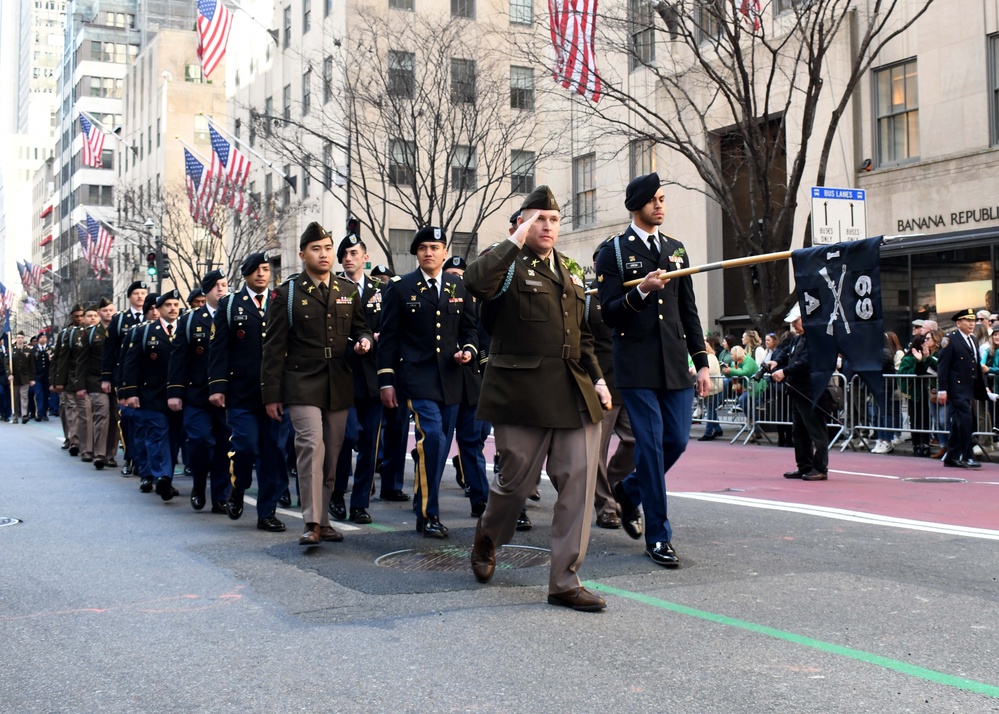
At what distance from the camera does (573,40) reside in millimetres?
22062

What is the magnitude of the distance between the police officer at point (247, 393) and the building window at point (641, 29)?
39.2 ft

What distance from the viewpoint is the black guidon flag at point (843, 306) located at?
6770 millimetres

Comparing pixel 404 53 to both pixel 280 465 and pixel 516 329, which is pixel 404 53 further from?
pixel 516 329

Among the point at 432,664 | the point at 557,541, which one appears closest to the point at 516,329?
the point at 557,541

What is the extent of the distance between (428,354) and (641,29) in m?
20.1

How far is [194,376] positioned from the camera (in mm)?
10625

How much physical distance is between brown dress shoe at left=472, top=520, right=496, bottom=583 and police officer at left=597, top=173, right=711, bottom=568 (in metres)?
1.08

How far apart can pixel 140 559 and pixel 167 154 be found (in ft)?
224

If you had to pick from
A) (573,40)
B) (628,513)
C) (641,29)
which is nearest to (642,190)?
(628,513)

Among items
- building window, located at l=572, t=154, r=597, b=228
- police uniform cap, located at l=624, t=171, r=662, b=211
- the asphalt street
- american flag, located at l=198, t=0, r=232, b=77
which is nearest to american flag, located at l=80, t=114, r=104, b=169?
american flag, located at l=198, t=0, r=232, b=77

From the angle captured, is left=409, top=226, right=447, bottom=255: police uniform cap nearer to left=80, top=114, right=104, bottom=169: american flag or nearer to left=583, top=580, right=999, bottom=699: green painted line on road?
left=583, top=580, right=999, bottom=699: green painted line on road

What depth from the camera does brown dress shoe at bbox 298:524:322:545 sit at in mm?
7785

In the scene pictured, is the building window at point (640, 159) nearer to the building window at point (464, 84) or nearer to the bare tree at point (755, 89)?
the bare tree at point (755, 89)

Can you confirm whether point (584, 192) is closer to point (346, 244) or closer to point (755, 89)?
point (755, 89)
